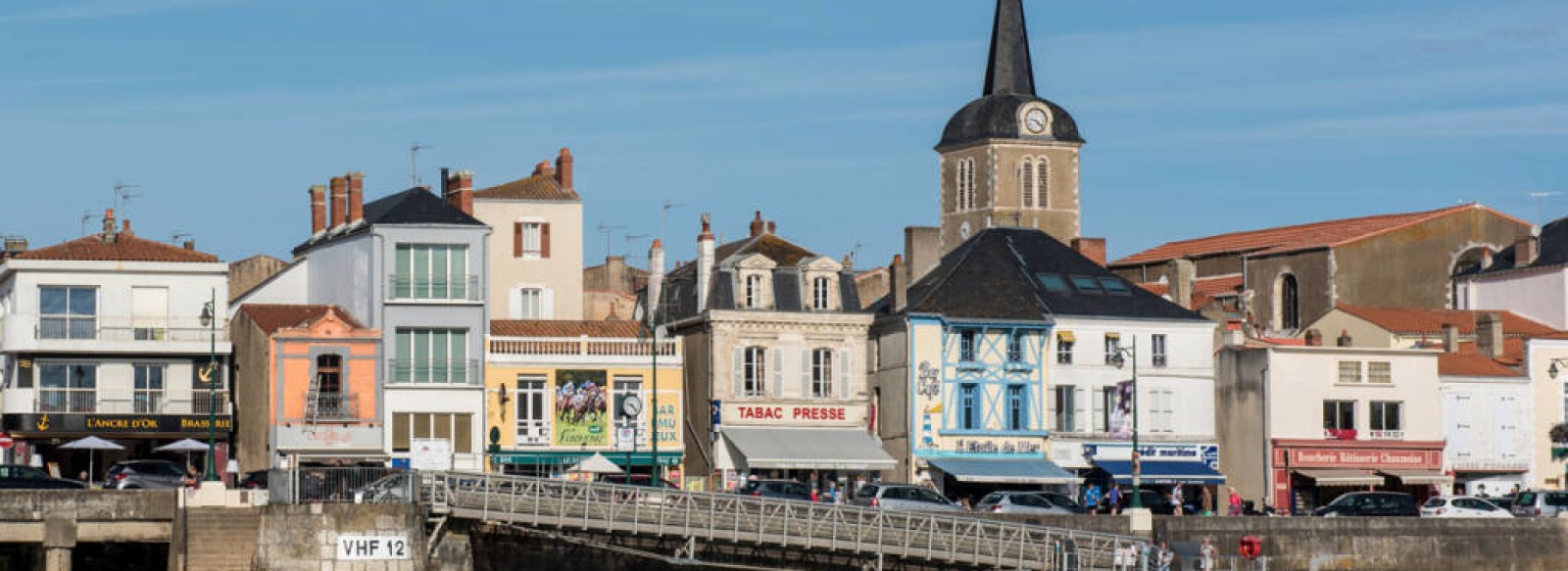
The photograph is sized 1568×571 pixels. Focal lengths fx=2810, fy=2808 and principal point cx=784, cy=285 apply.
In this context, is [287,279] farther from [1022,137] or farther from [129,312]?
[1022,137]

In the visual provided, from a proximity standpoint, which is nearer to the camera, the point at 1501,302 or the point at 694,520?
the point at 694,520

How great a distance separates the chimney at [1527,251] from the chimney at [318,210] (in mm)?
35623

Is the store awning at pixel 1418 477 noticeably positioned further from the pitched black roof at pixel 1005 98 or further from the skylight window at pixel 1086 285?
the pitched black roof at pixel 1005 98

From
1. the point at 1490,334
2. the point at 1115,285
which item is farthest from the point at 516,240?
the point at 1490,334

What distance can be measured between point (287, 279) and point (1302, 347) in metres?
25.6

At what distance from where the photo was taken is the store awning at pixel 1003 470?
66.5 meters

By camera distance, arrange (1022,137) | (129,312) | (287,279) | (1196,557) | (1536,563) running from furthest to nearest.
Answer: (1022,137), (287,279), (129,312), (1536,563), (1196,557)

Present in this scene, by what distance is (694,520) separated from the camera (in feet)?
172

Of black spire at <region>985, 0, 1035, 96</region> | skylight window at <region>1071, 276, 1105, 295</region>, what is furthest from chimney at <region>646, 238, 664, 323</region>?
black spire at <region>985, 0, 1035, 96</region>

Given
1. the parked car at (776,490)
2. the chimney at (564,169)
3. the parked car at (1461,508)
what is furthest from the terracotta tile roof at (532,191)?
the parked car at (1461,508)

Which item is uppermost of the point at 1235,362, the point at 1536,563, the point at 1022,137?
the point at 1022,137

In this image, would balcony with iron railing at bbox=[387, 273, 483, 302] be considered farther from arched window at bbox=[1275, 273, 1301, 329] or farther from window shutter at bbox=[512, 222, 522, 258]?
arched window at bbox=[1275, 273, 1301, 329]

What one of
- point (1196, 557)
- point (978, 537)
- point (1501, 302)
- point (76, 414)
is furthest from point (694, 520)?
point (1501, 302)

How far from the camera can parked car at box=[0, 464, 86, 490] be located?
5313 cm
